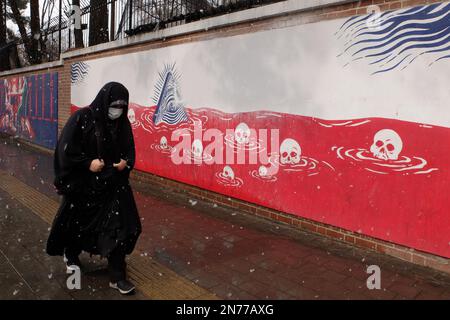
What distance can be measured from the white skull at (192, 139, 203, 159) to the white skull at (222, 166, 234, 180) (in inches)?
25.9

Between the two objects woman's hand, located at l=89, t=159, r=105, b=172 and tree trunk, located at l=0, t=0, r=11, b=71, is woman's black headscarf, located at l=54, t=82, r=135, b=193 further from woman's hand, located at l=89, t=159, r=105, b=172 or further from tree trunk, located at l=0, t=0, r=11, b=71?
tree trunk, located at l=0, t=0, r=11, b=71

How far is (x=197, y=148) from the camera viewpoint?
6.68 metres

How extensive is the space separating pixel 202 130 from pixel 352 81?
2.81 m

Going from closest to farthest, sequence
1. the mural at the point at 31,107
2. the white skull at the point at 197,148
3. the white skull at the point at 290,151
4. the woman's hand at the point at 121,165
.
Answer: the woman's hand at the point at 121,165 → the white skull at the point at 290,151 → the white skull at the point at 197,148 → the mural at the point at 31,107

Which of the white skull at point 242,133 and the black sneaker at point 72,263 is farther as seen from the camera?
the white skull at point 242,133

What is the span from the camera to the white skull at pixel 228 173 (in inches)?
238

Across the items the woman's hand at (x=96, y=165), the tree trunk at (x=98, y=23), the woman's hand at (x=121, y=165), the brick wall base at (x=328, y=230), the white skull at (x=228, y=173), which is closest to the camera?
the woman's hand at (x=96, y=165)

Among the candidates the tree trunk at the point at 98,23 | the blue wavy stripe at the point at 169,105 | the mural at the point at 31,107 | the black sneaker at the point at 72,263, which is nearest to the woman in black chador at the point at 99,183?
the black sneaker at the point at 72,263

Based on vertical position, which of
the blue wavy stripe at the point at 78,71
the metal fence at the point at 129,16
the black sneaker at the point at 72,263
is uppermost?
the metal fence at the point at 129,16

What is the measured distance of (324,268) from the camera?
4008 mm

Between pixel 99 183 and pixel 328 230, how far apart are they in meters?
2.80

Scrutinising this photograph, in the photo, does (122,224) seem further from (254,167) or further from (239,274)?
(254,167)

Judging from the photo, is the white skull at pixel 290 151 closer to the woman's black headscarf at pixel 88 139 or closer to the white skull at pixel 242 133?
the white skull at pixel 242 133

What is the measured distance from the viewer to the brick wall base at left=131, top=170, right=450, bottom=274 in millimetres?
3976
